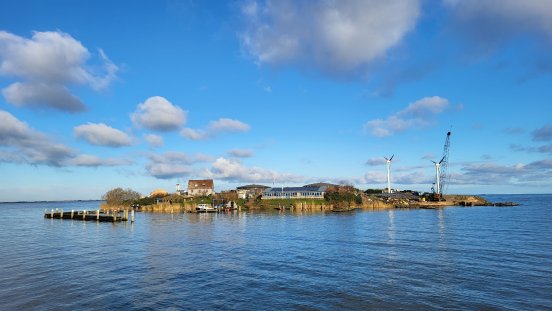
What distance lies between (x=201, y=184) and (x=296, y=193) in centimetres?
5134

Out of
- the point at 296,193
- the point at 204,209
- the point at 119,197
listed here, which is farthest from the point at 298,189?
the point at 119,197

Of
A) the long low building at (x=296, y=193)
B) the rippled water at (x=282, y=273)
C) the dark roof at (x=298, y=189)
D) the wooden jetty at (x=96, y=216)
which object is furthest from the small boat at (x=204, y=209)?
the rippled water at (x=282, y=273)

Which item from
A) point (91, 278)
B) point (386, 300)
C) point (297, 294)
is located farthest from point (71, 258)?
point (386, 300)

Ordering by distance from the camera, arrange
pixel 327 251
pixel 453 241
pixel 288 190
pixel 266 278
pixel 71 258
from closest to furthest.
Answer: pixel 266 278
pixel 71 258
pixel 327 251
pixel 453 241
pixel 288 190

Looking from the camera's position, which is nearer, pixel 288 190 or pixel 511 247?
pixel 511 247

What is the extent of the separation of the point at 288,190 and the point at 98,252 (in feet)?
377

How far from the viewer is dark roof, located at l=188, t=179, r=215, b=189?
180m

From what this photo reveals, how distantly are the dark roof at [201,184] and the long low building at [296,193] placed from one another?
33.4m

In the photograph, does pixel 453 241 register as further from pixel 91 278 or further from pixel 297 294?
pixel 91 278

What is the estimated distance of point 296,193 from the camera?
155625mm

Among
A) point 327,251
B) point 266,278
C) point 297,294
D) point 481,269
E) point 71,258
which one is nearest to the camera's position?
point 297,294

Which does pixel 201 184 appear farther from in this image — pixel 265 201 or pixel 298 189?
pixel 298 189

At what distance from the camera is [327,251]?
46.2 m

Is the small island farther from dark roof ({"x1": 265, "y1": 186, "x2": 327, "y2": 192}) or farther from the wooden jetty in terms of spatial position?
the wooden jetty
